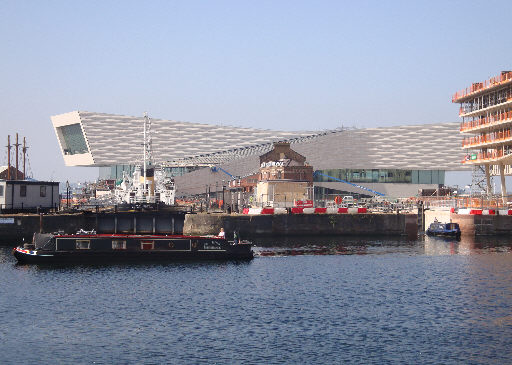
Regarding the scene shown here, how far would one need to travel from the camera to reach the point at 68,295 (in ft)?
176

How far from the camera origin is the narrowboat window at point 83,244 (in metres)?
70.3

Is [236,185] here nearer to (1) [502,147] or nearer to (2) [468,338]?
(1) [502,147]

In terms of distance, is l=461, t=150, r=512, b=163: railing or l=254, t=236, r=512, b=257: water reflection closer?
l=254, t=236, r=512, b=257: water reflection

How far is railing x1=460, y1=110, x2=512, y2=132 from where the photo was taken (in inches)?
4072

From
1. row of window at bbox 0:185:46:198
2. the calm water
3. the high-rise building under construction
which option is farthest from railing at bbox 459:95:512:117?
row of window at bbox 0:185:46:198

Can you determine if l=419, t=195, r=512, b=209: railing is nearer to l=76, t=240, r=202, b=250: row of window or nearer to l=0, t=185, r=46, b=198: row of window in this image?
l=76, t=240, r=202, b=250: row of window

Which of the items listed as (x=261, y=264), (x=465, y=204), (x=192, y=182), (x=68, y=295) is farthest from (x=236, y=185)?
(x=68, y=295)

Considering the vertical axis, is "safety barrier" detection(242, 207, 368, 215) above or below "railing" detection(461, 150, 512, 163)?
below

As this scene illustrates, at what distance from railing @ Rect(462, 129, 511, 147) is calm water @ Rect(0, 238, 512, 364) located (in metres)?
39.2

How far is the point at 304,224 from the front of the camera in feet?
344

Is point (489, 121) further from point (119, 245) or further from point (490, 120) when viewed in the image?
point (119, 245)

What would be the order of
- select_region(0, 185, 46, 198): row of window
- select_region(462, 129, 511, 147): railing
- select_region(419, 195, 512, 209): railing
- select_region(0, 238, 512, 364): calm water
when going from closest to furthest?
select_region(0, 238, 512, 364): calm water → select_region(0, 185, 46, 198): row of window → select_region(419, 195, 512, 209): railing → select_region(462, 129, 511, 147): railing

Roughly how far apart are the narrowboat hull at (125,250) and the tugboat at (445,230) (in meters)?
40.1

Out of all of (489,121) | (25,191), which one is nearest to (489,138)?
(489,121)
